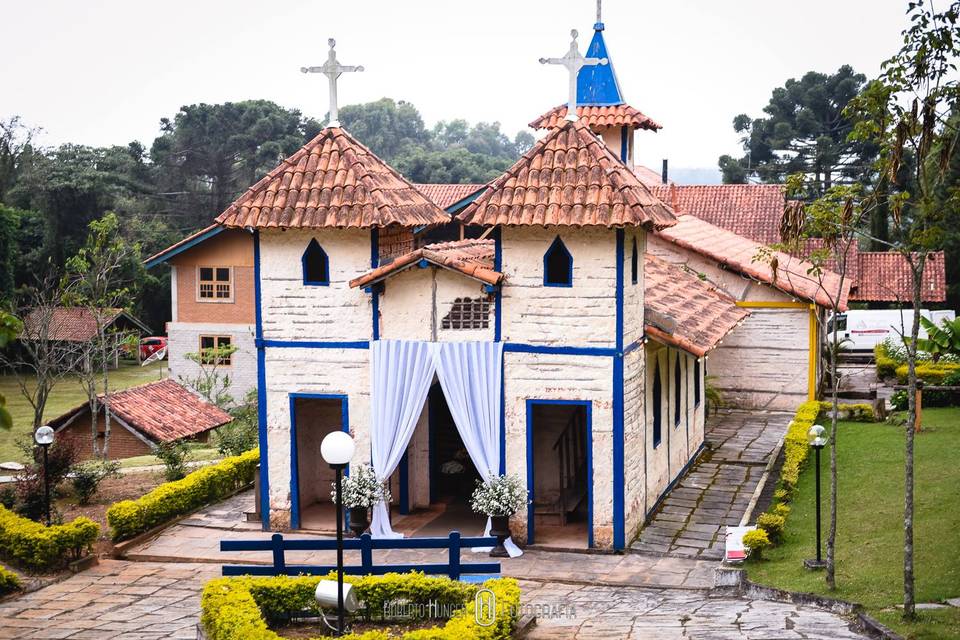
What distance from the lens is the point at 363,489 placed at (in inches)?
657

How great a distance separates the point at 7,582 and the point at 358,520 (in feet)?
A: 16.2

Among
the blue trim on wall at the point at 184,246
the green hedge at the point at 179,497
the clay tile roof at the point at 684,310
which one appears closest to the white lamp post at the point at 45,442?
the green hedge at the point at 179,497

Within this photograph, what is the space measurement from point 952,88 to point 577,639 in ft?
22.7

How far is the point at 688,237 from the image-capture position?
2823cm

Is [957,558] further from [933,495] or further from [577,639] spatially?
Answer: [577,639]

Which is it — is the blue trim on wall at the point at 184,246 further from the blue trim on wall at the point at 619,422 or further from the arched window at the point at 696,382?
the blue trim on wall at the point at 619,422

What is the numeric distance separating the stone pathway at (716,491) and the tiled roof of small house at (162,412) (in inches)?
453

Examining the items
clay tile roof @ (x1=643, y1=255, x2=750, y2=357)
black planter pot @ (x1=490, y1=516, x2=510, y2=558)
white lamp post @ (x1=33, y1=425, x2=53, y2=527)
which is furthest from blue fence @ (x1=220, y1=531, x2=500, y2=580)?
clay tile roof @ (x1=643, y1=255, x2=750, y2=357)

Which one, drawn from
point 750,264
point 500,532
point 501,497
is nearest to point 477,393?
point 501,497

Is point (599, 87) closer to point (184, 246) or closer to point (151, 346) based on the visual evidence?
point (184, 246)

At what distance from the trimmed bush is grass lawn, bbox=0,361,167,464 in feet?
51.3

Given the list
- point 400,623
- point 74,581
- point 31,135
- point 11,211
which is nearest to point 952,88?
point 400,623

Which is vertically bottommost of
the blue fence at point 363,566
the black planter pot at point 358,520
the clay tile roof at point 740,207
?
the black planter pot at point 358,520

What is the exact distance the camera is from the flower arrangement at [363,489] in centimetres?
1666
